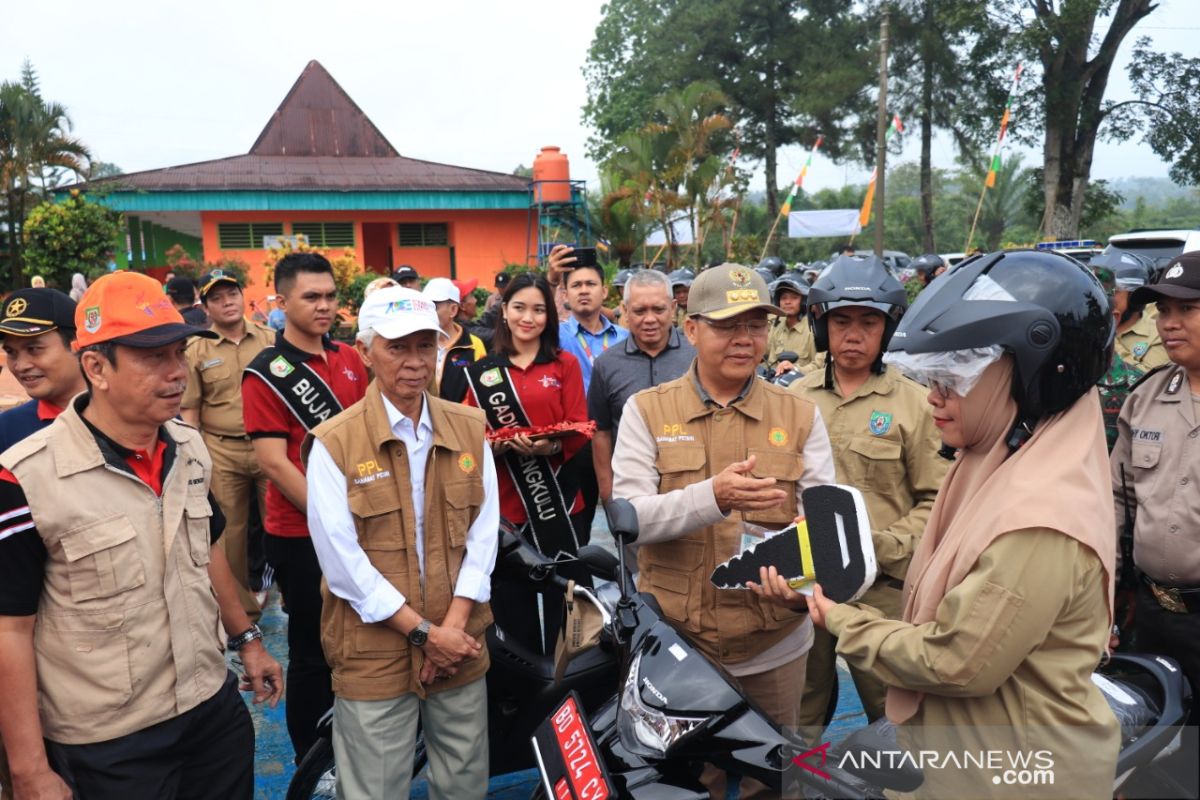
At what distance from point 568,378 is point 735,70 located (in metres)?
32.4

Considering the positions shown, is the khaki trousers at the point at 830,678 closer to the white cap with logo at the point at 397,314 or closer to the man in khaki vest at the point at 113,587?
the white cap with logo at the point at 397,314

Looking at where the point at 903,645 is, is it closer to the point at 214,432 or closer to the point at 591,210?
the point at 214,432

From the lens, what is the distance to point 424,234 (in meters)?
24.8

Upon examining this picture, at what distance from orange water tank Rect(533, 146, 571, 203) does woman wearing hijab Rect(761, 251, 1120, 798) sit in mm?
21559

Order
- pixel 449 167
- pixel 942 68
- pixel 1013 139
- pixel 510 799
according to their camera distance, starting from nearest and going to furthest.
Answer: pixel 510 799
pixel 1013 139
pixel 449 167
pixel 942 68

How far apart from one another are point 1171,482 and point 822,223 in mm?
25437

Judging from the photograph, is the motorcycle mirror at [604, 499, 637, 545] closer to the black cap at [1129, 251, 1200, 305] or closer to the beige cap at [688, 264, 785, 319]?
the beige cap at [688, 264, 785, 319]

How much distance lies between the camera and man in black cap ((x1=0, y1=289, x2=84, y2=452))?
114 inches

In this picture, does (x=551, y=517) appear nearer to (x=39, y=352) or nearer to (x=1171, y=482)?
(x=39, y=352)

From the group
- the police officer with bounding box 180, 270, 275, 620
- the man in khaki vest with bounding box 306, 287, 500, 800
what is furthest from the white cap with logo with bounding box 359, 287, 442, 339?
the police officer with bounding box 180, 270, 275, 620

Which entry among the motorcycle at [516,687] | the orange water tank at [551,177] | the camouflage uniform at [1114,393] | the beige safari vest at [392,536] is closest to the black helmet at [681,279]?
the camouflage uniform at [1114,393]

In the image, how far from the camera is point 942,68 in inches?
1146

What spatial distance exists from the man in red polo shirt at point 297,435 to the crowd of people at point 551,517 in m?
0.01

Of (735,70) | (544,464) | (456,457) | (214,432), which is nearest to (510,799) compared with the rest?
(544,464)
